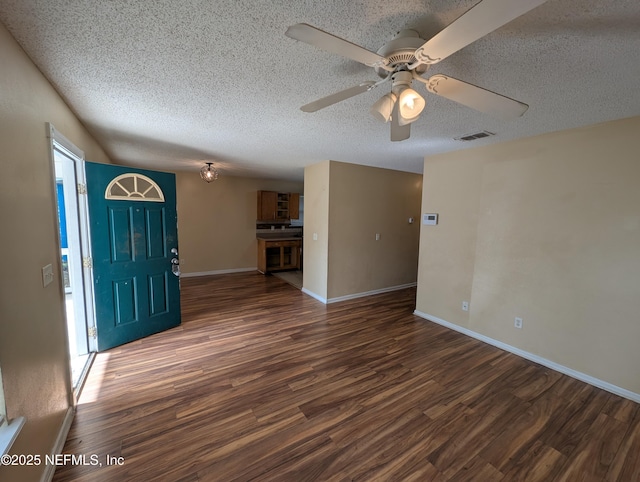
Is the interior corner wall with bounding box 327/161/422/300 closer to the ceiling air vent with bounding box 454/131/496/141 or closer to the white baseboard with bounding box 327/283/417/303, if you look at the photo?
the white baseboard with bounding box 327/283/417/303

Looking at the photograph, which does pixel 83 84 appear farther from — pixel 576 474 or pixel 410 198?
pixel 410 198

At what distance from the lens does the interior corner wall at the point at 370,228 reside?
4312 mm

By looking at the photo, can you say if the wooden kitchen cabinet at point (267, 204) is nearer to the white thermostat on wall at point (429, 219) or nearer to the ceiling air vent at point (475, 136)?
the white thermostat on wall at point (429, 219)

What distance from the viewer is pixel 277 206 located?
265 inches

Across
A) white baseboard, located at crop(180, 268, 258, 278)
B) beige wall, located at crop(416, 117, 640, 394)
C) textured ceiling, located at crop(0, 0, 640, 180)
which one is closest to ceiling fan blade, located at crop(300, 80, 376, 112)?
textured ceiling, located at crop(0, 0, 640, 180)

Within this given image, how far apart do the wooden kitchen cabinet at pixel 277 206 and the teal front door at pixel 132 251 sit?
3261 mm

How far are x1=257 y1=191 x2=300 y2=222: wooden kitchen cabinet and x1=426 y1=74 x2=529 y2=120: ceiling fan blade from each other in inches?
220

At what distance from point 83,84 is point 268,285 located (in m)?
4.19

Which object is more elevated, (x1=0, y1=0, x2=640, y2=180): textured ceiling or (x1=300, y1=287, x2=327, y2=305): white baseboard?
(x1=0, y1=0, x2=640, y2=180): textured ceiling

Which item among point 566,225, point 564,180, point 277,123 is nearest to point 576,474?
point 566,225

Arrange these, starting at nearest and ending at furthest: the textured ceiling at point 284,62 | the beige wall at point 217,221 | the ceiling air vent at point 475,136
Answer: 1. the textured ceiling at point 284,62
2. the ceiling air vent at point 475,136
3. the beige wall at point 217,221

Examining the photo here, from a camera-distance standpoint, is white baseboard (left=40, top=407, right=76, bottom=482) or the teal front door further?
the teal front door

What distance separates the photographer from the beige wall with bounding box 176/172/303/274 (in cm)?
586

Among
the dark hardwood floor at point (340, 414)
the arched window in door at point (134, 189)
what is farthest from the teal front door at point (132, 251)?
the dark hardwood floor at point (340, 414)
